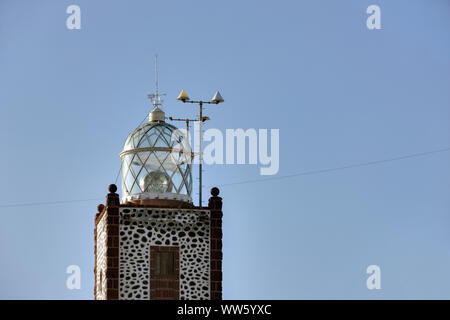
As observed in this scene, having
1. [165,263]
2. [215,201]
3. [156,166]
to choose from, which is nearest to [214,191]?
[215,201]

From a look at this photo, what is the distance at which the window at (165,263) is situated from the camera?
217ft

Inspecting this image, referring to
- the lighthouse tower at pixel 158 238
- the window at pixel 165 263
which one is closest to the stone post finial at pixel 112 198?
the lighthouse tower at pixel 158 238

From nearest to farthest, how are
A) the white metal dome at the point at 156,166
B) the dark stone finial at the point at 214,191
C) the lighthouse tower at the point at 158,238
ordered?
the lighthouse tower at the point at 158,238
the dark stone finial at the point at 214,191
the white metal dome at the point at 156,166

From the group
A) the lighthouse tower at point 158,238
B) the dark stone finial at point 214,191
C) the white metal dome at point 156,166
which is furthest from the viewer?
the white metal dome at point 156,166

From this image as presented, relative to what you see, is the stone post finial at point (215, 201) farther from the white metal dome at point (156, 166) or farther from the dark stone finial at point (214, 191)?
the white metal dome at point (156, 166)

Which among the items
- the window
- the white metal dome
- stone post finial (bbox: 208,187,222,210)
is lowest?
the window

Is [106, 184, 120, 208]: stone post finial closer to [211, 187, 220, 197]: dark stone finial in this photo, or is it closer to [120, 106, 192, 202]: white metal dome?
[120, 106, 192, 202]: white metal dome

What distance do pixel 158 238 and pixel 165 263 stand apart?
3.43ft

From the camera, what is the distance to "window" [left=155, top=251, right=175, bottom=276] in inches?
2603

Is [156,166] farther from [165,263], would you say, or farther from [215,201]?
[165,263]

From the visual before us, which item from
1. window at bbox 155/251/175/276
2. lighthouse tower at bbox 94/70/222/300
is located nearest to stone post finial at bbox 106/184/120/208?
lighthouse tower at bbox 94/70/222/300

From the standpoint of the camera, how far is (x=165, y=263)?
218 feet

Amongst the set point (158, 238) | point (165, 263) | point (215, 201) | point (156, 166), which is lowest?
point (165, 263)
